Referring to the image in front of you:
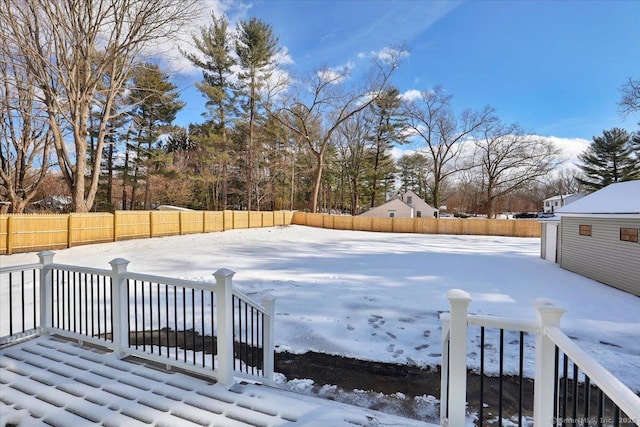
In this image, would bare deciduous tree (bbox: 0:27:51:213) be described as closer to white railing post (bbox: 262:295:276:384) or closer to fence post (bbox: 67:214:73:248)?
fence post (bbox: 67:214:73:248)

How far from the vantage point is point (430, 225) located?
22.3 meters

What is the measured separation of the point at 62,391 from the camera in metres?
2.30

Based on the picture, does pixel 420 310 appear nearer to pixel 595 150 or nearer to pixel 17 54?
pixel 17 54

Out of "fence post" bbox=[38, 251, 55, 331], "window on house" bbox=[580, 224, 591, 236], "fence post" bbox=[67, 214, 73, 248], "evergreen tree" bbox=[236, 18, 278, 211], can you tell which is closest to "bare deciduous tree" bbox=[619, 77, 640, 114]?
"window on house" bbox=[580, 224, 591, 236]

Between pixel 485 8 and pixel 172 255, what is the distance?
42.8 feet

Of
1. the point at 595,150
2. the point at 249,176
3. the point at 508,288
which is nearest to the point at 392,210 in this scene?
the point at 249,176

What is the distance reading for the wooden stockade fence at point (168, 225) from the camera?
966 centimetres

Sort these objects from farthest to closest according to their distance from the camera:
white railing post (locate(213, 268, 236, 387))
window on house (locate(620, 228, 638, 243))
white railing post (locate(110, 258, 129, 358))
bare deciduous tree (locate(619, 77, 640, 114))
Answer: bare deciduous tree (locate(619, 77, 640, 114)) < window on house (locate(620, 228, 638, 243)) < white railing post (locate(110, 258, 129, 358)) < white railing post (locate(213, 268, 236, 387))

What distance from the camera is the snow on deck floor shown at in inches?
78.7

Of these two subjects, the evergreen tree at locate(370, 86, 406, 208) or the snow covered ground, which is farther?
the evergreen tree at locate(370, 86, 406, 208)

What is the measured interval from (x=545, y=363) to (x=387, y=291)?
17.8 ft

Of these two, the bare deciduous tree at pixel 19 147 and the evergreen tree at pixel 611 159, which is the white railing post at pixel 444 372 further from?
the evergreen tree at pixel 611 159

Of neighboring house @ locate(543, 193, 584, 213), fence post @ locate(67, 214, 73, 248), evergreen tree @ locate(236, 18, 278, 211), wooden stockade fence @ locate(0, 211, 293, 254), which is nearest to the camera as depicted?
wooden stockade fence @ locate(0, 211, 293, 254)

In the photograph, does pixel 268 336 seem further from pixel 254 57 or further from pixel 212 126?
pixel 254 57
